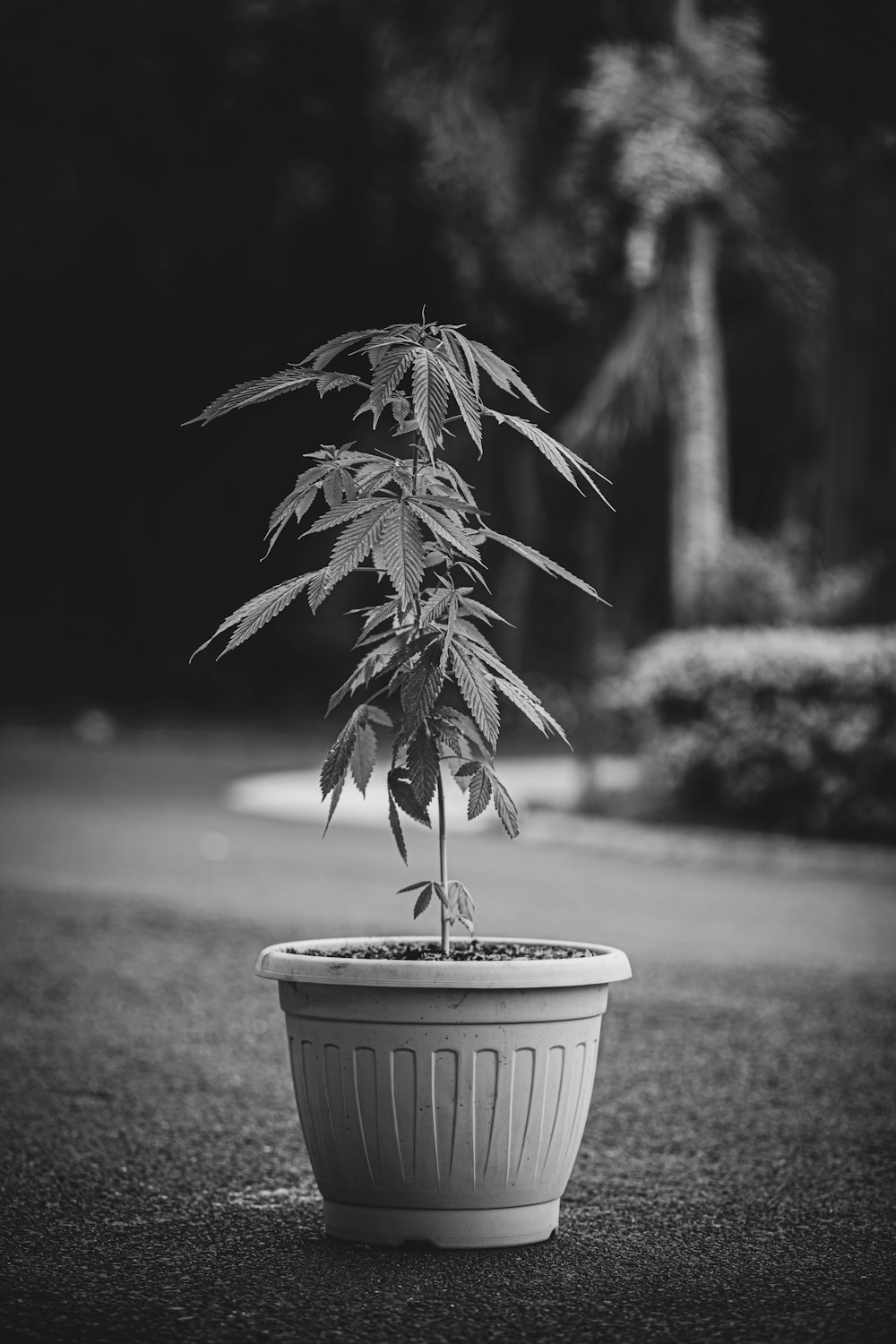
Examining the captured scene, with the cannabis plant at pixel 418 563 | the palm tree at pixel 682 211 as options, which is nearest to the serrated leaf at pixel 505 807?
the cannabis plant at pixel 418 563

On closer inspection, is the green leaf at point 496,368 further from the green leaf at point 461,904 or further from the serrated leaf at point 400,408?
the green leaf at point 461,904

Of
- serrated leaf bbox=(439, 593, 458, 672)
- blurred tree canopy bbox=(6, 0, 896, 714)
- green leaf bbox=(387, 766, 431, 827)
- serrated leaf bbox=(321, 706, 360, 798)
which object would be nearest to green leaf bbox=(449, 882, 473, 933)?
green leaf bbox=(387, 766, 431, 827)

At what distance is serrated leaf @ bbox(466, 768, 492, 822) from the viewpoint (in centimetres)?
399

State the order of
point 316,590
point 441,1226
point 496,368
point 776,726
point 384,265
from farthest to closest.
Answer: point 384,265 < point 776,726 < point 316,590 < point 496,368 < point 441,1226

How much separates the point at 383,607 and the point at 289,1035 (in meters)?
1.04

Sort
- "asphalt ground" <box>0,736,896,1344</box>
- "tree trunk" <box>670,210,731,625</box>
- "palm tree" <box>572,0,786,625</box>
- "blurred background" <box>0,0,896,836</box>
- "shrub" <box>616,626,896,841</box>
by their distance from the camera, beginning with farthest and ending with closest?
"blurred background" <box>0,0,896,836</box>
"tree trunk" <box>670,210,731,625</box>
"palm tree" <box>572,0,786,625</box>
"shrub" <box>616,626,896,841</box>
"asphalt ground" <box>0,736,896,1344</box>

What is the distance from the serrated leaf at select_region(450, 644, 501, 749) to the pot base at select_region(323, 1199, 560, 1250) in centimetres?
108

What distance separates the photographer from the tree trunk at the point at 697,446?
55.3 feet

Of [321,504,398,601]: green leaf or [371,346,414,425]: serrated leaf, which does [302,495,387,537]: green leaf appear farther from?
[371,346,414,425]: serrated leaf

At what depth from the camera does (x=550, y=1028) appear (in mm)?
3865

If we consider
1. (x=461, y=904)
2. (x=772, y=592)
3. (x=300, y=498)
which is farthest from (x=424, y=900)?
(x=772, y=592)

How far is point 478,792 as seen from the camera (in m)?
4.00

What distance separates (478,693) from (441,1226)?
1208 mm

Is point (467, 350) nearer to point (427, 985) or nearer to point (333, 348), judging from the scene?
point (333, 348)
